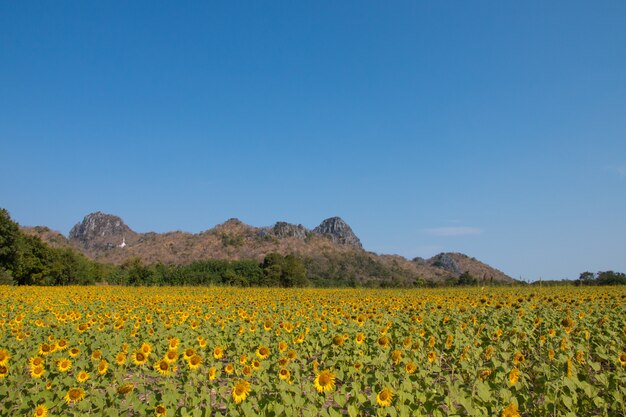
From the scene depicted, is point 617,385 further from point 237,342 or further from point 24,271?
point 24,271

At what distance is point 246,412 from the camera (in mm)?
3994

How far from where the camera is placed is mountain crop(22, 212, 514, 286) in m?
77.8

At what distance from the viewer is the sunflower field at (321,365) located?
14.5 ft

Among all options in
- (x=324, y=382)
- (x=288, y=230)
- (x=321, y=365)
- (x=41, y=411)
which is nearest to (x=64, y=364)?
(x=41, y=411)

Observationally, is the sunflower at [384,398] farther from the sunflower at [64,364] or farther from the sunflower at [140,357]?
the sunflower at [64,364]

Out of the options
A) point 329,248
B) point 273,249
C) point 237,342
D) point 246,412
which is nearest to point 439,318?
point 237,342

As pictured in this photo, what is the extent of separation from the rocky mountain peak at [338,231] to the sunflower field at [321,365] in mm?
93924

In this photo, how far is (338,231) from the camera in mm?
110062

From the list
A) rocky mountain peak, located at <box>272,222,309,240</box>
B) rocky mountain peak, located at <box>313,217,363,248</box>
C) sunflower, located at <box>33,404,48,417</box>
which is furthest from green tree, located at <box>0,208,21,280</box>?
rocky mountain peak, located at <box>313,217,363,248</box>

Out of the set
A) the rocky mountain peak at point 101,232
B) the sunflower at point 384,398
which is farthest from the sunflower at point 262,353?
the rocky mountain peak at point 101,232

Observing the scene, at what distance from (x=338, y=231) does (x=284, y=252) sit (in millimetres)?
30009

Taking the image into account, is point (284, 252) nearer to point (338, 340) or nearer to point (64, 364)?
point (338, 340)

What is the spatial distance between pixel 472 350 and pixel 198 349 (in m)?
4.21

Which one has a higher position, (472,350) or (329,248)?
(329,248)
